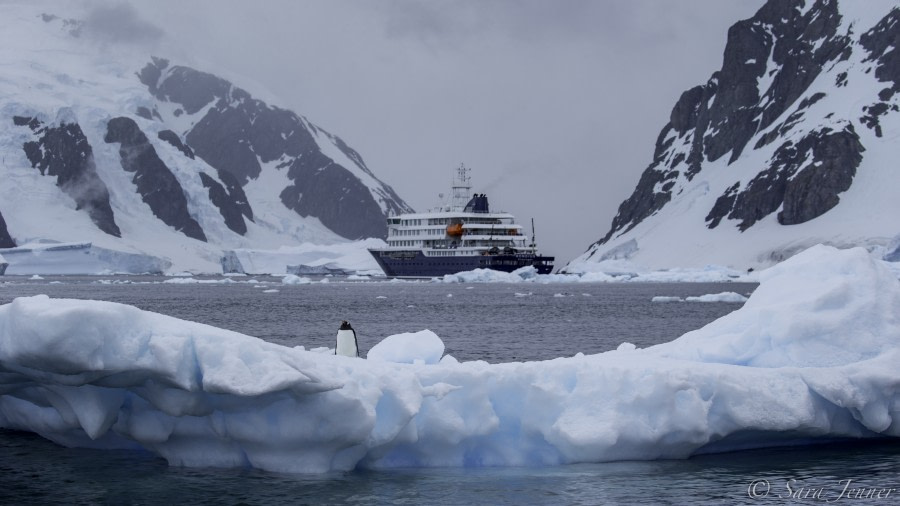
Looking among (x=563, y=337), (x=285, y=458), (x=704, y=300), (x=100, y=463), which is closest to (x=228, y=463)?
(x=285, y=458)

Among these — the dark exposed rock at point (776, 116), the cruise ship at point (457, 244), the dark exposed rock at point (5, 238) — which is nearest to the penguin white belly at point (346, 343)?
the cruise ship at point (457, 244)

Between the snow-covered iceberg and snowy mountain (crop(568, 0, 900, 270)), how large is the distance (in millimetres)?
116456

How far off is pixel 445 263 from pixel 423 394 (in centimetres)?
10581

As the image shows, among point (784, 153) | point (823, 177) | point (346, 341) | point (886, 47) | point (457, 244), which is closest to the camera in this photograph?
point (346, 341)

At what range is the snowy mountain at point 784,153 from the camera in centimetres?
14775

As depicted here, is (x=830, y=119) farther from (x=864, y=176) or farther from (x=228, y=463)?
(x=228, y=463)

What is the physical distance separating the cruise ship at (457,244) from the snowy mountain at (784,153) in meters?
40.8

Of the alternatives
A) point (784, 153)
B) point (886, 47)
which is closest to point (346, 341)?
point (784, 153)

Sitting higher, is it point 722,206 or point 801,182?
point 801,182

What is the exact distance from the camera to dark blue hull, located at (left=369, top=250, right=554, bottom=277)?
114375 millimetres

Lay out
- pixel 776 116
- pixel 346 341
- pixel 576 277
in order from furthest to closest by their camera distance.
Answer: pixel 776 116
pixel 576 277
pixel 346 341

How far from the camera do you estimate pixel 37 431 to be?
14727 mm

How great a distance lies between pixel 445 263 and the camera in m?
119

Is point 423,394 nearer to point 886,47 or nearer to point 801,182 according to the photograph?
point 801,182
